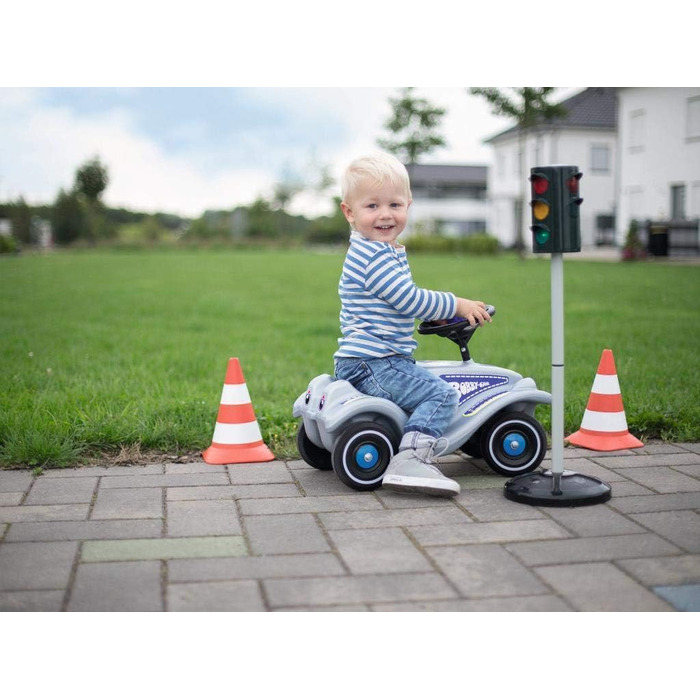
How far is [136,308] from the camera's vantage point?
12.8 meters

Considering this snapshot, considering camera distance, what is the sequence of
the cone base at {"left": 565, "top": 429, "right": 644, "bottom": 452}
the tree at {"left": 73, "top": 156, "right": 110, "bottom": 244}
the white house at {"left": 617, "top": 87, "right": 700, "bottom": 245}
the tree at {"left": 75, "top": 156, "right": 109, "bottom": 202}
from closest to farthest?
the cone base at {"left": 565, "top": 429, "right": 644, "bottom": 452} < the white house at {"left": 617, "top": 87, "right": 700, "bottom": 245} < the tree at {"left": 73, "top": 156, "right": 110, "bottom": 244} < the tree at {"left": 75, "top": 156, "right": 109, "bottom": 202}

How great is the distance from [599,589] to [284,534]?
4.20 ft

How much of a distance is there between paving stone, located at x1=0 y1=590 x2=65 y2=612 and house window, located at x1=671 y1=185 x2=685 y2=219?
97.0 ft

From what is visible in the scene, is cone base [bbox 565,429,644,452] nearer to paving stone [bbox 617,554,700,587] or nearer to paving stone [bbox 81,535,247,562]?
paving stone [bbox 617,554,700,587]

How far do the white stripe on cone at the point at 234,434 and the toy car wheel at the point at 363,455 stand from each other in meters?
0.83

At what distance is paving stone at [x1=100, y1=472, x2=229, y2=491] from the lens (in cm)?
441

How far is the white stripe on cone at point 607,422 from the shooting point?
5.16 metres

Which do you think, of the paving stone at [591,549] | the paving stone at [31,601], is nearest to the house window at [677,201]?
the paving stone at [591,549]

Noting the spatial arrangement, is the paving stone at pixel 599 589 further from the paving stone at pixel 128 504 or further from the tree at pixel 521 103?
the tree at pixel 521 103

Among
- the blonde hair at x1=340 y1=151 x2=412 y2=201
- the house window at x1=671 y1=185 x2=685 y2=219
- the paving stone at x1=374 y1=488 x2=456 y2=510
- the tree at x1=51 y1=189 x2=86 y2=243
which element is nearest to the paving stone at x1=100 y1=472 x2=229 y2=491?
the paving stone at x1=374 y1=488 x2=456 y2=510

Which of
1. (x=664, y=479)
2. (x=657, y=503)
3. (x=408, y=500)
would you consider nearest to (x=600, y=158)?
(x=664, y=479)

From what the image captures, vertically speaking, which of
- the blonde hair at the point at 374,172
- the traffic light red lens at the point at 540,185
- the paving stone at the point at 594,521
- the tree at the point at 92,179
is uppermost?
the tree at the point at 92,179

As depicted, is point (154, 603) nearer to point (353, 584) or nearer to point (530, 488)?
point (353, 584)

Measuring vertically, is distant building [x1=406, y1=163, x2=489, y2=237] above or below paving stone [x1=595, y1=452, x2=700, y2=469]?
above
